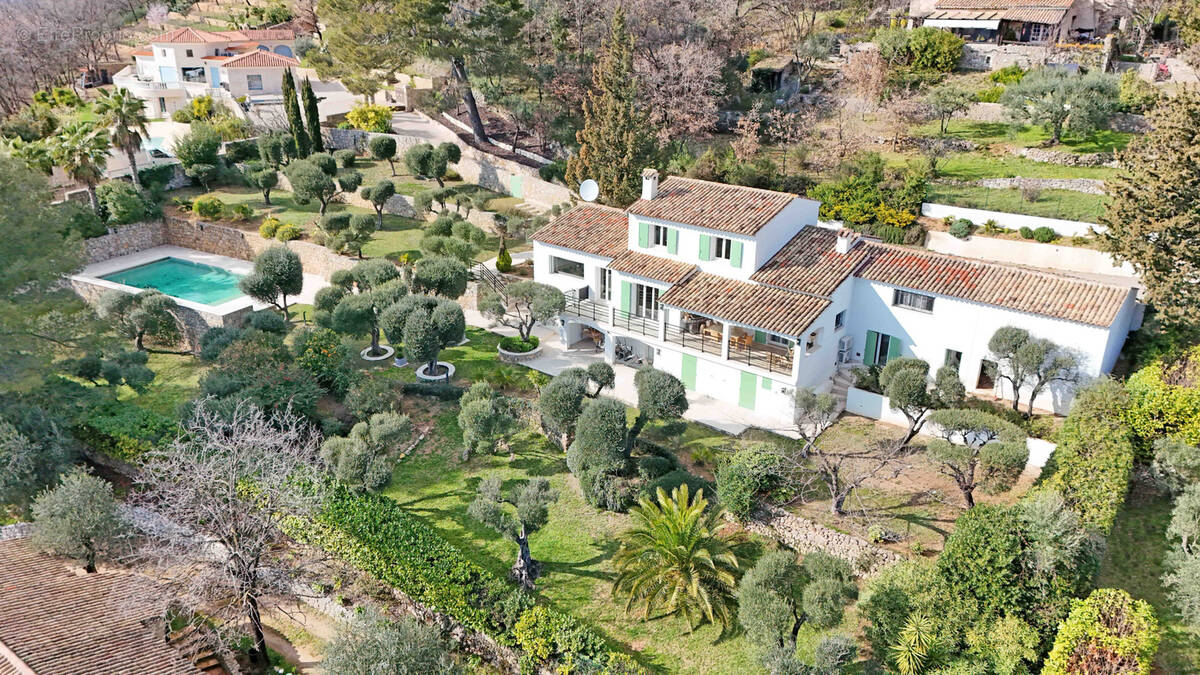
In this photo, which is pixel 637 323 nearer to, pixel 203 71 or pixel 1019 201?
pixel 1019 201

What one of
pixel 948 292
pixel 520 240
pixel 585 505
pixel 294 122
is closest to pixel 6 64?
pixel 294 122

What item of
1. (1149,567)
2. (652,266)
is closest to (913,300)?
(652,266)

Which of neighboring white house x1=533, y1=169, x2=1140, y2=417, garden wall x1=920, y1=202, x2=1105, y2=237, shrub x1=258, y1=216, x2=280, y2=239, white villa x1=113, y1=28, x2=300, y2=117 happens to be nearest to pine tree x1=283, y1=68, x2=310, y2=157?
shrub x1=258, y1=216, x2=280, y2=239

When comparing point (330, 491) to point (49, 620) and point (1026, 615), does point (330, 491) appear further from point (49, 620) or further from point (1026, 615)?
point (1026, 615)

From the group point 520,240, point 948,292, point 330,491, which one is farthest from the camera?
point 520,240

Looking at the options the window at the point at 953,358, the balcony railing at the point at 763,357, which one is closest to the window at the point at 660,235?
the balcony railing at the point at 763,357

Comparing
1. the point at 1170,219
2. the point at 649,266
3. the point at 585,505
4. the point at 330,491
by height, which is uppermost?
the point at 1170,219

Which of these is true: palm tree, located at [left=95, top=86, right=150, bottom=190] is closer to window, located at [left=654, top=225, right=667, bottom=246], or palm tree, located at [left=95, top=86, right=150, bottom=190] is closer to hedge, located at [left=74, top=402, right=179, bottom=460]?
hedge, located at [left=74, top=402, right=179, bottom=460]
